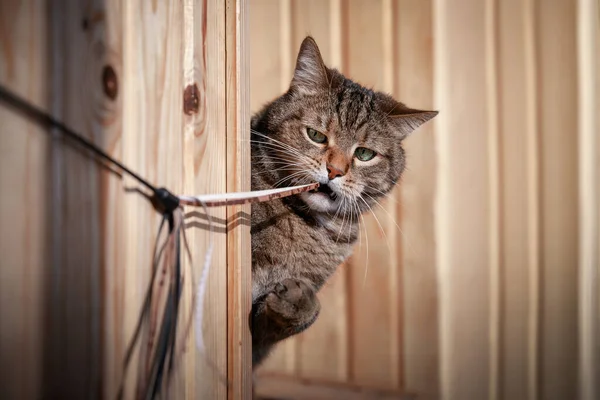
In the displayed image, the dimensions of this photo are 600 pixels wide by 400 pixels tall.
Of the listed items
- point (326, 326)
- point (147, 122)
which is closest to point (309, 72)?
point (147, 122)

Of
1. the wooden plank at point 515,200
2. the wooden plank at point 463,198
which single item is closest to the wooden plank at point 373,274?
the wooden plank at point 463,198

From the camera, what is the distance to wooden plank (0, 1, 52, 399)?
0.45m

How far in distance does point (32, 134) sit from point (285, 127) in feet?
2.90

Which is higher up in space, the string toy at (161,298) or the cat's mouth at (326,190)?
the cat's mouth at (326,190)

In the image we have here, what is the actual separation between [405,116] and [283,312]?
2.34 feet

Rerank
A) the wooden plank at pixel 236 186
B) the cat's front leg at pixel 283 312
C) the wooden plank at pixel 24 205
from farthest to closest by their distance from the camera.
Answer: the cat's front leg at pixel 283 312, the wooden plank at pixel 236 186, the wooden plank at pixel 24 205

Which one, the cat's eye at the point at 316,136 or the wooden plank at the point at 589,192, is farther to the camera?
the wooden plank at the point at 589,192

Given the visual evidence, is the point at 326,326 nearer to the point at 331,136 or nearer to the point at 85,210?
the point at 331,136

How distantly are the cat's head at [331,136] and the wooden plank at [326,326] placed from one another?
1.81 ft

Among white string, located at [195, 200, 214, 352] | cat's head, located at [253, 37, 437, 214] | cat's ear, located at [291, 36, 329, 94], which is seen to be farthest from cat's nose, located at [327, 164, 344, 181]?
white string, located at [195, 200, 214, 352]

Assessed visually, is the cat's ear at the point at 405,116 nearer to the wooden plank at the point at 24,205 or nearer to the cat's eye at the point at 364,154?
the cat's eye at the point at 364,154

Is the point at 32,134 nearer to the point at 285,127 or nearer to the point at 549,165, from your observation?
the point at 285,127

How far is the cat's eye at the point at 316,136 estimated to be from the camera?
129cm

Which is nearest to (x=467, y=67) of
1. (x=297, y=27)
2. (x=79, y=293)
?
(x=297, y=27)
